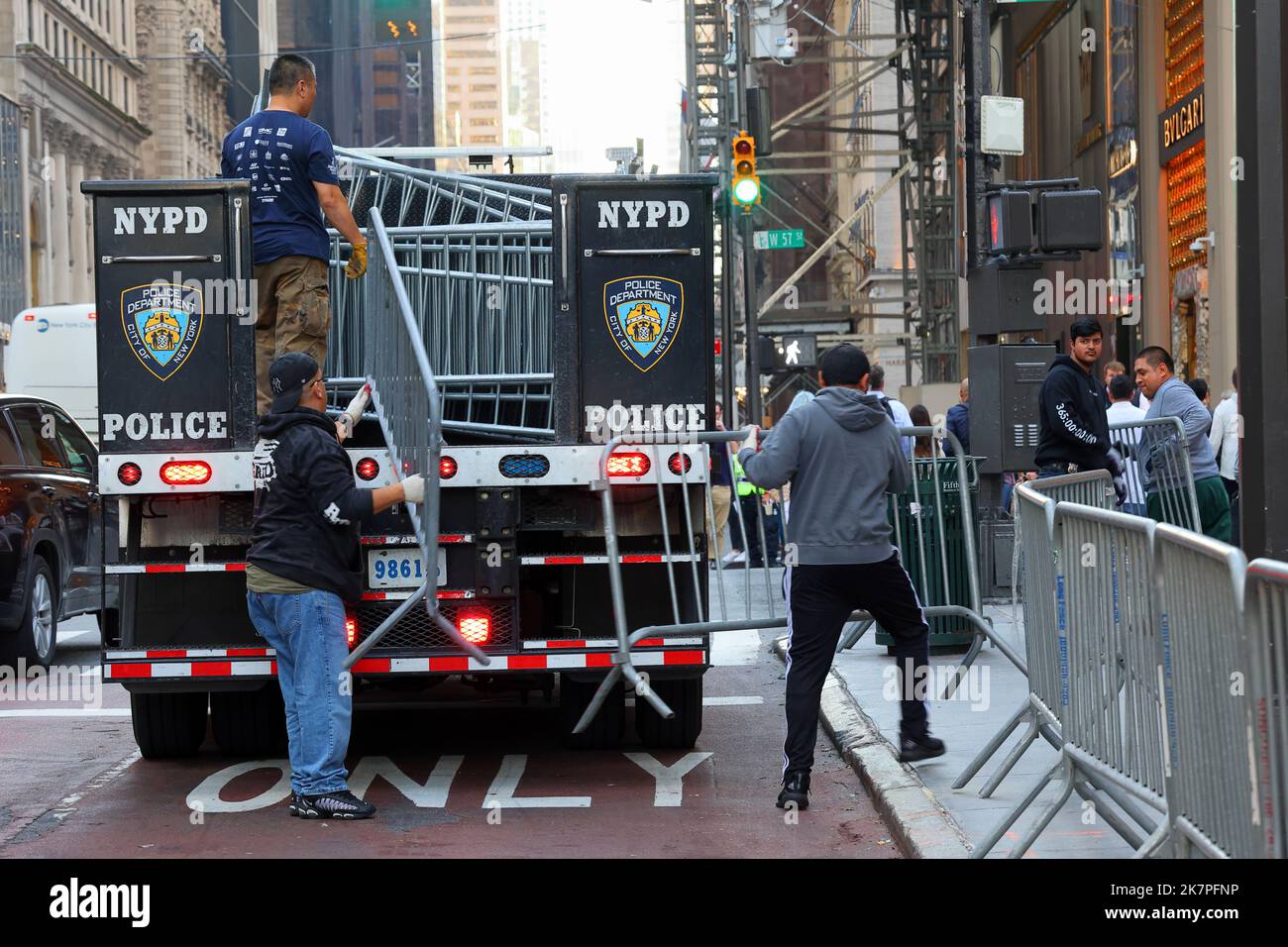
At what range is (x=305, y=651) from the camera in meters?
7.60

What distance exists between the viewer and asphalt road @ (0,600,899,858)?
7.12 meters

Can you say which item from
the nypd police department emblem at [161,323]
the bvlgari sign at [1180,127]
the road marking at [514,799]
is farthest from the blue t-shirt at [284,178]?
the bvlgari sign at [1180,127]

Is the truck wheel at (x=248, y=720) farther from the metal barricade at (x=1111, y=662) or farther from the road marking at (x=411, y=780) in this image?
the metal barricade at (x=1111, y=662)

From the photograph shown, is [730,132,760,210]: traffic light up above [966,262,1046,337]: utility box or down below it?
above

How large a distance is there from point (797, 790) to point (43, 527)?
24.6 feet

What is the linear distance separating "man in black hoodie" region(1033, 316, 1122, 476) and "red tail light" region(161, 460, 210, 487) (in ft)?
16.1

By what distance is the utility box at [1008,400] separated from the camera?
1246cm

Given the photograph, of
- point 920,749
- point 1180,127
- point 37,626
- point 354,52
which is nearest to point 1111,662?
point 920,749

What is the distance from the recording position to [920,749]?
804cm

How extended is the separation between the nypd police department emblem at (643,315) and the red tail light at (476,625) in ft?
4.49

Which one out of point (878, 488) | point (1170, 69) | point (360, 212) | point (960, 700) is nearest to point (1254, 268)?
point (878, 488)

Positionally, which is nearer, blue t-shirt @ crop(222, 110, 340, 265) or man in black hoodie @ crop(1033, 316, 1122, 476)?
blue t-shirt @ crop(222, 110, 340, 265)

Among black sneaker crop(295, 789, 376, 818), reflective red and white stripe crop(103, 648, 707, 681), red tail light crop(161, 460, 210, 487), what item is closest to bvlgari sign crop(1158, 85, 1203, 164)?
reflective red and white stripe crop(103, 648, 707, 681)

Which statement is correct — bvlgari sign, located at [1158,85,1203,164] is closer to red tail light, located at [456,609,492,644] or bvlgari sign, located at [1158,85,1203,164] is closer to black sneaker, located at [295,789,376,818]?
red tail light, located at [456,609,492,644]
